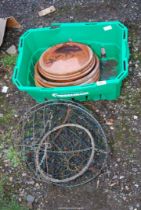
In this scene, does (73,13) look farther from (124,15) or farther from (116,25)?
(116,25)

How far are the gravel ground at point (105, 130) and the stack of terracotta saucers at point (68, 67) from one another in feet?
0.75

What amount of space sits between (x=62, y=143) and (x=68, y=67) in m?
0.46

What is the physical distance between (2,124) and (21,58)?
0.45 m

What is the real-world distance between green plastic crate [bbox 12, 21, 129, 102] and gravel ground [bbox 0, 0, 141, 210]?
120mm

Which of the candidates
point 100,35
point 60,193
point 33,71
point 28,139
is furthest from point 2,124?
point 100,35

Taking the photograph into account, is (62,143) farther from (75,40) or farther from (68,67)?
(75,40)

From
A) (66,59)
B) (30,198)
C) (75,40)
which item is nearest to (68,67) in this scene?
(66,59)

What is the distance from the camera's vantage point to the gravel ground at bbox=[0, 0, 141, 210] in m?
2.14

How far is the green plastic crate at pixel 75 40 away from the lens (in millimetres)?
2320

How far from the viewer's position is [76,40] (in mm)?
2688

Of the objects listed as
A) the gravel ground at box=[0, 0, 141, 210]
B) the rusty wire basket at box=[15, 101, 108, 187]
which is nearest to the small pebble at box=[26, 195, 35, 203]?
the gravel ground at box=[0, 0, 141, 210]

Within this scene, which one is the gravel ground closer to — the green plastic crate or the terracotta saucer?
the green plastic crate

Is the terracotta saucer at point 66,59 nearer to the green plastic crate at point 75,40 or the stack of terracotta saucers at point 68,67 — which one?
the stack of terracotta saucers at point 68,67

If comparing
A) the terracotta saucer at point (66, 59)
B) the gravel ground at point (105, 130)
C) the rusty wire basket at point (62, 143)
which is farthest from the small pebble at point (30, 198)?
the terracotta saucer at point (66, 59)
